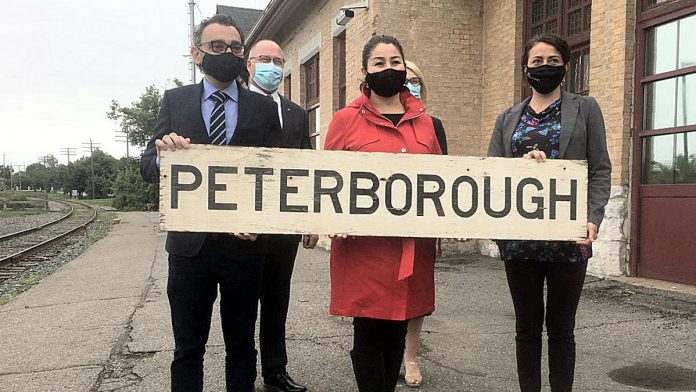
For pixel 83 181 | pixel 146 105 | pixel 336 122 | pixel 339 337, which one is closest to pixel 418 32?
pixel 339 337

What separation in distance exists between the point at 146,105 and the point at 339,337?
51468 millimetres

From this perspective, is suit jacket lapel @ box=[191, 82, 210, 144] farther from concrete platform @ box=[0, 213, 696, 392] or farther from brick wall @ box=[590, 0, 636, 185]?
brick wall @ box=[590, 0, 636, 185]

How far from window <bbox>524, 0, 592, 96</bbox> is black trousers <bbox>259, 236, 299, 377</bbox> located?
551cm

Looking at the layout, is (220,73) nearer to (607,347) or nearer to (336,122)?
(336,122)

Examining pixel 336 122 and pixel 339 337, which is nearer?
pixel 336 122

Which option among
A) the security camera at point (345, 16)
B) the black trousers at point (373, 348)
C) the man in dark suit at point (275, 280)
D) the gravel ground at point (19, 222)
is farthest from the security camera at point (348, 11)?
the gravel ground at point (19, 222)

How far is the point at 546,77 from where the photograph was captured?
106 inches

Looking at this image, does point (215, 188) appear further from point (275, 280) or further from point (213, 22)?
point (275, 280)

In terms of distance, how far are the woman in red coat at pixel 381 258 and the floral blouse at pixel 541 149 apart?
16.9 inches

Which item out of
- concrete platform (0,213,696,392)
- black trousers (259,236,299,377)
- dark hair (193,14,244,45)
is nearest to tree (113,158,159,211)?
concrete platform (0,213,696,392)

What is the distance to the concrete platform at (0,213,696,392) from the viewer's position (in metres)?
3.58

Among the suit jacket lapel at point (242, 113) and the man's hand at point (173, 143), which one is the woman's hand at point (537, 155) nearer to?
the suit jacket lapel at point (242, 113)

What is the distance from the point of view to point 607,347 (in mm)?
4219

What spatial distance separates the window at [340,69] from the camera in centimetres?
1116
